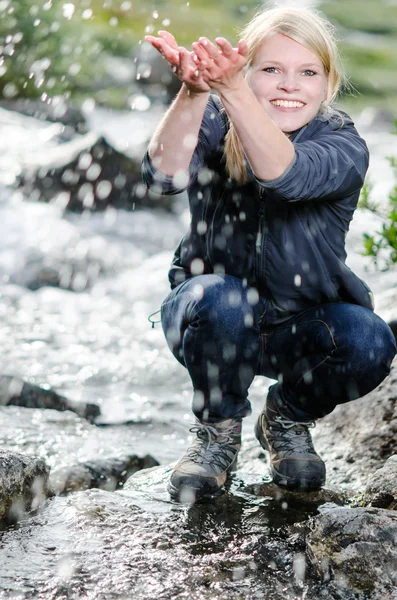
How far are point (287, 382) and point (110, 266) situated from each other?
19.3 ft

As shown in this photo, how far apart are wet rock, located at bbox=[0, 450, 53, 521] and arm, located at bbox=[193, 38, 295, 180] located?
4.21ft

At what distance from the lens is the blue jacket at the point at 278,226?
9.41 ft

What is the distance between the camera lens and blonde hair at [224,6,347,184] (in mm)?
2789

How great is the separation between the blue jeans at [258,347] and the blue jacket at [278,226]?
0.26 ft

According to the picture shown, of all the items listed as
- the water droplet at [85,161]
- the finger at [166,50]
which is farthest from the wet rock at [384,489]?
the water droplet at [85,161]

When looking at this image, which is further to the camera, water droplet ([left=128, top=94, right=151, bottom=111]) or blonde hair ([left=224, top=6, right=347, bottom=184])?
water droplet ([left=128, top=94, right=151, bottom=111])

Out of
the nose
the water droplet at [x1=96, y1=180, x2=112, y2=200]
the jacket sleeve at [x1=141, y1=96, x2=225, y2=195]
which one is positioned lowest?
the water droplet at [x1=96, y1=180, x2=112, y2=200]

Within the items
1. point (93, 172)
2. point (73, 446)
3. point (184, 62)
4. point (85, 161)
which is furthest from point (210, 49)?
point (85, 161)

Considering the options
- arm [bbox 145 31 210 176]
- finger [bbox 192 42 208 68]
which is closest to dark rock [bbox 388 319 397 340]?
arm [bbox 145 31 210 176]

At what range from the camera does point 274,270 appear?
2.91 metres

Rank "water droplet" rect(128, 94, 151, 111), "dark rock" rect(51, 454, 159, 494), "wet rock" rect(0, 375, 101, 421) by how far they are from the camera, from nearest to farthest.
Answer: "dark rock" rect(51, 454, 159, 494) < "wet rock" rect(0, 375, 101, 421) < "water droplet" rect(128, 94, 151, 111)

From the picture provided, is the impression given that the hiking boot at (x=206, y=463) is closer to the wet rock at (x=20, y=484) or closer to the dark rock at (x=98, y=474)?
the wet rock at (x=20, y=484)

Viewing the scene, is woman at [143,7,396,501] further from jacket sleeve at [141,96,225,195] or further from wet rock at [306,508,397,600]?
wet rock at [306,508,397,600]

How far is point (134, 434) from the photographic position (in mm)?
4359
